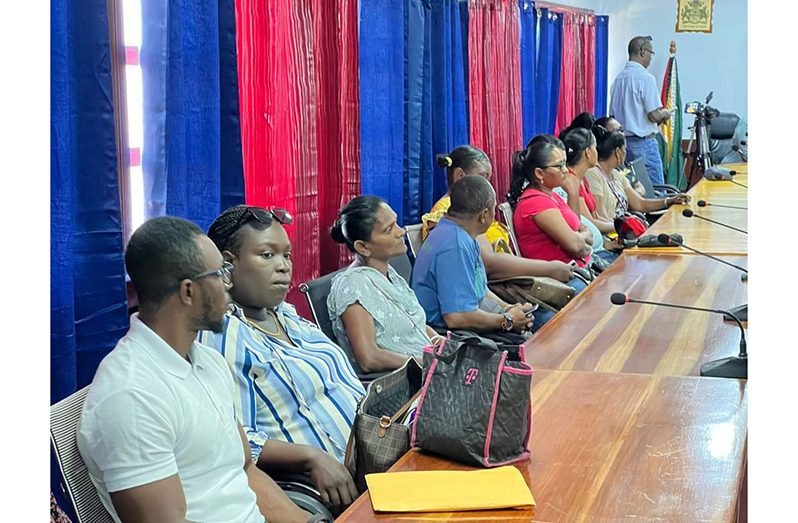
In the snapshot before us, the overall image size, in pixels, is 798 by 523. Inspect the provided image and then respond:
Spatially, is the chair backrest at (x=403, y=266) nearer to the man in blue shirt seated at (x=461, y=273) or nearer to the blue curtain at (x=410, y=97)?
the man in blue shirt seated at (x=461, y=273)

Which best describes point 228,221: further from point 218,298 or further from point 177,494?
point 177,494

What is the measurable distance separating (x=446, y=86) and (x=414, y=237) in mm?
1284

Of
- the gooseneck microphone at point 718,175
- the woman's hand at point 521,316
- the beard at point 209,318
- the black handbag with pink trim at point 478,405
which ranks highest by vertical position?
the gooseneck microphone at point 718,175

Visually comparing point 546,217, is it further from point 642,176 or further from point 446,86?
point 642,176

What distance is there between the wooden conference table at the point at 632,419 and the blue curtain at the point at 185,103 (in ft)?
3.33

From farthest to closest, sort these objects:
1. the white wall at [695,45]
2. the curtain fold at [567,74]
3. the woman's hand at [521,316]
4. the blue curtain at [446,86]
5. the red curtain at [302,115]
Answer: the white wall at [695,45] < the curtain fold at [567,74] < the blue curtain at [446,86] < the woman's hand at [521,316] < the red curtain at [302,115]

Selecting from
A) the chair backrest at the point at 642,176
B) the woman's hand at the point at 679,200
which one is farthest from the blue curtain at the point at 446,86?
the chair backrest at the point at 642,176

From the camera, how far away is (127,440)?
1.42 metres

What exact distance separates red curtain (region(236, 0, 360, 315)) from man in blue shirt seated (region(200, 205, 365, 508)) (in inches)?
34.8

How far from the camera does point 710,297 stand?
10.1ft

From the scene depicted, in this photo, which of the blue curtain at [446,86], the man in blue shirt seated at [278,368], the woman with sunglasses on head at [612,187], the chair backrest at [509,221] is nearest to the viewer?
the man in blue shirt seated at [278,368]

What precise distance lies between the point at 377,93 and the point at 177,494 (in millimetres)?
2620

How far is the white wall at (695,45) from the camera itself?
348 inches
